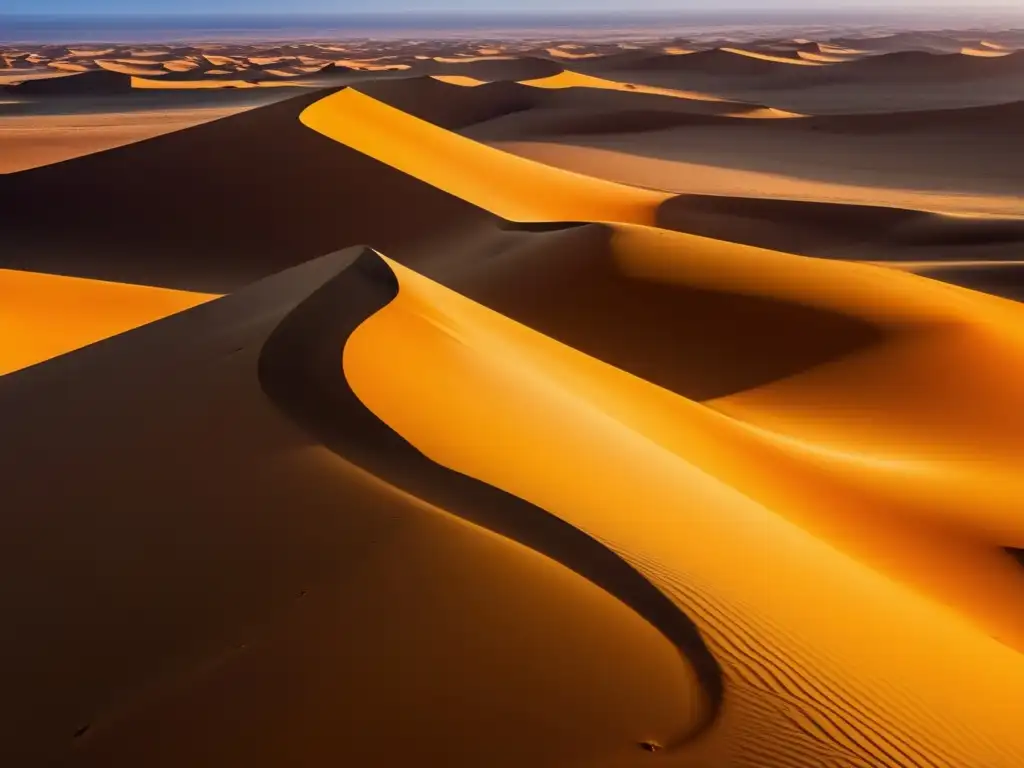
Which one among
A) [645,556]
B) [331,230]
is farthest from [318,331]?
[331,230]

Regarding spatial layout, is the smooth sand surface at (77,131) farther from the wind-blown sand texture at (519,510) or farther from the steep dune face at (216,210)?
the wind-blown sand texture at (519,510)

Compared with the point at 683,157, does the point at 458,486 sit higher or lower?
higher

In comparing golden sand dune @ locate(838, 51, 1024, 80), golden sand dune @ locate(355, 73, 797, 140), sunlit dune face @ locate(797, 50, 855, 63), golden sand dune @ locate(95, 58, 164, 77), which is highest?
golden sand dune @ locate(838, 51, 1024, 80)

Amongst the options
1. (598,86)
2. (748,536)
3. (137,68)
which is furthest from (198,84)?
(748,536)

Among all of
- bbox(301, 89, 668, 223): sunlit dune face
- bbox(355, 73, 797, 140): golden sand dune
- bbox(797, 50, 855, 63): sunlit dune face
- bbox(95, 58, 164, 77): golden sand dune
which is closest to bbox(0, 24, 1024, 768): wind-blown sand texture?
bbox(301, 89, 668, 223): sunlit dune face

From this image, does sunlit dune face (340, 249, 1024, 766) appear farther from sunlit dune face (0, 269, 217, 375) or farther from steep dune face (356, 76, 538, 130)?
steep dune face (356, 76, 538, 130)

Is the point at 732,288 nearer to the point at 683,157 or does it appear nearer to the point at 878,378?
the point at 878,378

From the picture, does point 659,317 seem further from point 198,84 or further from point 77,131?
point 198,84
